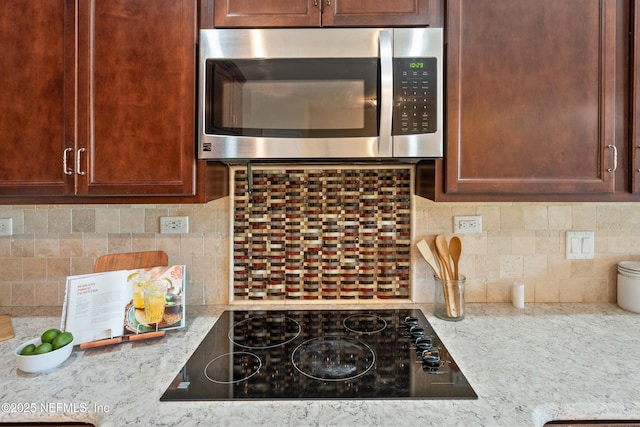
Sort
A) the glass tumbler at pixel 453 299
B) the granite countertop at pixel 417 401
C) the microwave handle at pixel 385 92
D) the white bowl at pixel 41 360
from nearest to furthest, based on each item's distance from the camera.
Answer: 1. the granite countertop at pixel 417 401
2. the white bowl at pixel 41 360
3. the microwave handle at pixel 385 92
4. the glass tumbler at pixel 453 299

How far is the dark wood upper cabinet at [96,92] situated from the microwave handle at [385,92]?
23.5 inches

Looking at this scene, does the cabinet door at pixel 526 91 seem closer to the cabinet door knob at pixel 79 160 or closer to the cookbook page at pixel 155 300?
the cookbook page at pixel 155 300

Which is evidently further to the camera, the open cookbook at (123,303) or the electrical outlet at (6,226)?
the electrical outlet at (6,226)

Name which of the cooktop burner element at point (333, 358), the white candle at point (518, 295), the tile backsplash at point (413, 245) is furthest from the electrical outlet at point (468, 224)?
the cooktop burner element at point (333, 358)

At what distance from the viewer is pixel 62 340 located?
100 cm

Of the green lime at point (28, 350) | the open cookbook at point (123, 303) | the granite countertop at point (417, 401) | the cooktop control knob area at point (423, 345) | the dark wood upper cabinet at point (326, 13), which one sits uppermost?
the dark wood upper cabinet at point (326, 13)

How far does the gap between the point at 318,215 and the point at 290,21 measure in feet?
2.36

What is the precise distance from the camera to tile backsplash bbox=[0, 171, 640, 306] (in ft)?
4.77

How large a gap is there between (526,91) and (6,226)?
203cm

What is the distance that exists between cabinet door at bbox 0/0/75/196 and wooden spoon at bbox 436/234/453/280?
1.34 m

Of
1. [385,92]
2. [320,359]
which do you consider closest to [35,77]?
[385,92]

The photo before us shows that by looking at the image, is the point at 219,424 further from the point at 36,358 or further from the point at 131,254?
the point at 131,254

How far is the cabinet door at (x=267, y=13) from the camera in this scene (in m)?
1.13

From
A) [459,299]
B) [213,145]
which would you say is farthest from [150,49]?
[459,299]
